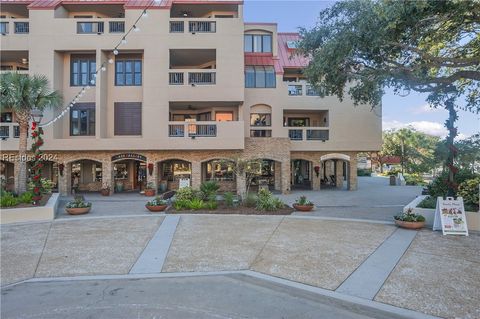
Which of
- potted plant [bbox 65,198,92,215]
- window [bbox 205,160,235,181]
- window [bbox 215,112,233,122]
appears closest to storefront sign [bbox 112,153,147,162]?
window [bbox 205,160,235,181]

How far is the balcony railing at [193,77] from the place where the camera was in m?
20.0

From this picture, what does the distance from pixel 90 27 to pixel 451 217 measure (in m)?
22.3

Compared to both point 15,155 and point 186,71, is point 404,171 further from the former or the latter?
point 15,155

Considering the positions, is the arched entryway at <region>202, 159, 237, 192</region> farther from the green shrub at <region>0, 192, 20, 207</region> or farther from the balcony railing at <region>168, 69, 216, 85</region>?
the green shrub at <region>0, 192, 20, 207</region>

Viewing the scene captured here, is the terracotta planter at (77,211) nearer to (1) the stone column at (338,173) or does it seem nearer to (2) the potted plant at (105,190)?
(2) the potted plant at (105,190)

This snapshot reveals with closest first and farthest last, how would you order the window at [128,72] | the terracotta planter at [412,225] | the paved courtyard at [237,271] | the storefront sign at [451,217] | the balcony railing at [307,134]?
the paved courtyard at [237,271] → the storefront sign at [451,217] → the terracotta planter at [412,225] → the window at [128,72] → the balcony railing at [307,134]

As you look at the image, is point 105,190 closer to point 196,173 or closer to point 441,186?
point 196,173

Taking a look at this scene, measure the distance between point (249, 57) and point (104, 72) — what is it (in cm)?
1059

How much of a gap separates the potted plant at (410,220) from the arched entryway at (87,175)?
19875 mm

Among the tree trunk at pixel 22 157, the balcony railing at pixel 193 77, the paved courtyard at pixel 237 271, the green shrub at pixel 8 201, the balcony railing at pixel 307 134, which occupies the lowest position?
the paved courtyard at pixel 237 271

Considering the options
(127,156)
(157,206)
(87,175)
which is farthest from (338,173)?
(87,175)

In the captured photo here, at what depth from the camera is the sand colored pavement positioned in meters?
5.22

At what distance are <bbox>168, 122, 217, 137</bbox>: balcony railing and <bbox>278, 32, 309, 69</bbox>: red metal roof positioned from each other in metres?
8.15

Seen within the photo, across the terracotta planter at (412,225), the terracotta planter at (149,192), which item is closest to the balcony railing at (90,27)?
the terracotta planter at (149,192)
